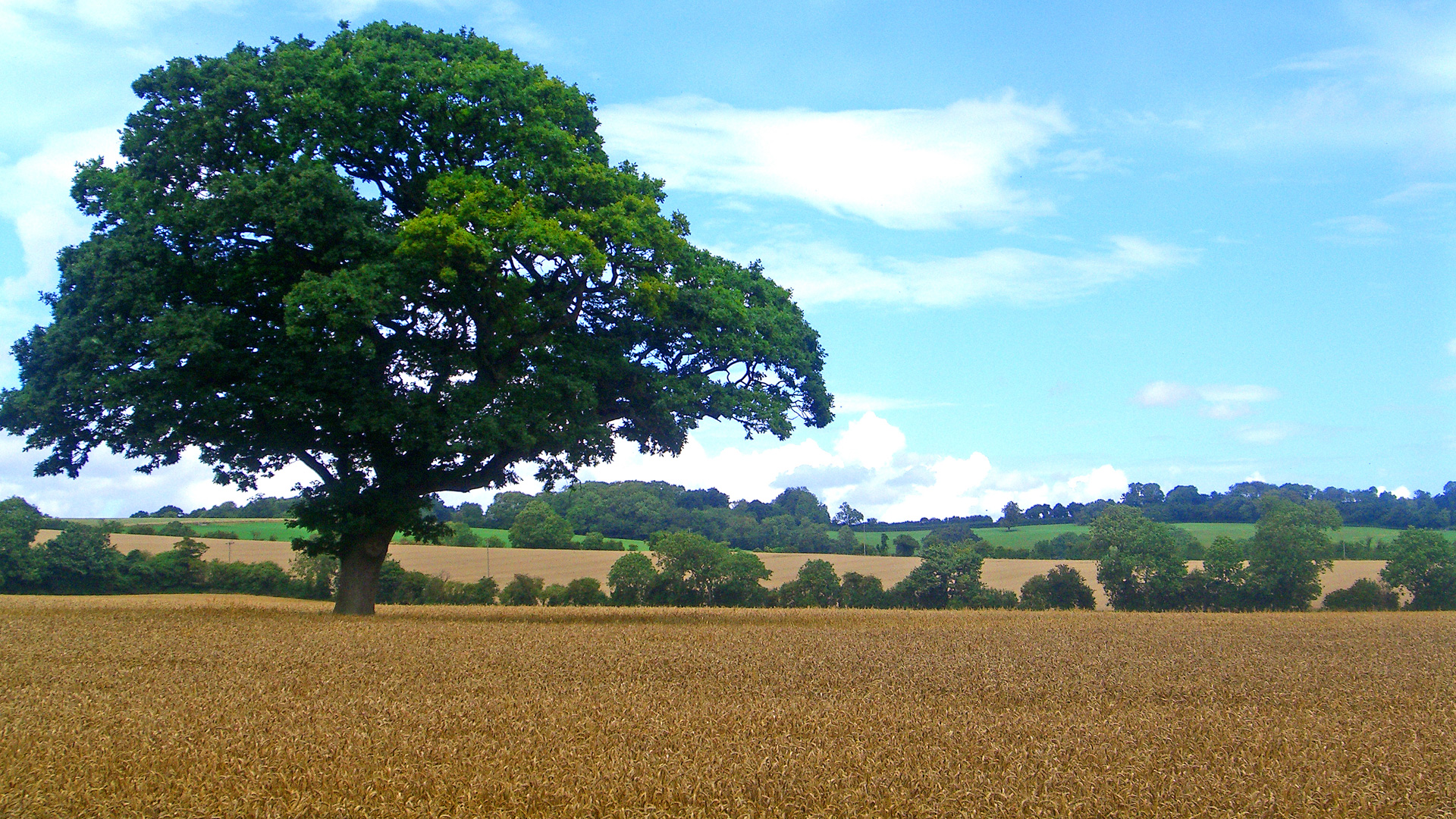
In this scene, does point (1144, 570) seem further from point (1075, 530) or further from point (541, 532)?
point (1075, 530)

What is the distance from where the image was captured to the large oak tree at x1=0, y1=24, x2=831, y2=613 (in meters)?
17.2

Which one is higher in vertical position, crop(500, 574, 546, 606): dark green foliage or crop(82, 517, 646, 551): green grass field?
crop(82, 517, 646, 551): green grass field

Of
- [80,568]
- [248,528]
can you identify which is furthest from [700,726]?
[248,528]

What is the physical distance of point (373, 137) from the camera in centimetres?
1877

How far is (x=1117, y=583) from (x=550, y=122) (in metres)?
36.6

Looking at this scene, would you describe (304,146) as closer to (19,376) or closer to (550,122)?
(550,122)

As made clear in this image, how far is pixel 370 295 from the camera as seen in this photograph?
16.7m

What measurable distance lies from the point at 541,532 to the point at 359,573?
153 ft

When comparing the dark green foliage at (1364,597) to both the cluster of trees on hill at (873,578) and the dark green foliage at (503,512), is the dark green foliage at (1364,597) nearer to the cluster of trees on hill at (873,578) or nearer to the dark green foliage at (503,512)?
the cluster of trees on hill at (873,578)

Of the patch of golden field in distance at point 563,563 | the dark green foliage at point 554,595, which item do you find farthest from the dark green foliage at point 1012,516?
the dark green foliage at point 554,595

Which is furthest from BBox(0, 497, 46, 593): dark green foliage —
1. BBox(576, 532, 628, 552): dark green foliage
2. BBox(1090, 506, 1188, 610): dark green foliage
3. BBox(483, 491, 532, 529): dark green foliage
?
BBox(1090, 506, 1188, 610): dark green foliage

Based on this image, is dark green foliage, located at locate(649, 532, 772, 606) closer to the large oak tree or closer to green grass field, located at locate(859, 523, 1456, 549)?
the large oak tree

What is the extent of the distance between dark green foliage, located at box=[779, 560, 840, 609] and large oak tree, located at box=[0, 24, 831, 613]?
23198mm

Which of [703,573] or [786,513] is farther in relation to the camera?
[786,513]
